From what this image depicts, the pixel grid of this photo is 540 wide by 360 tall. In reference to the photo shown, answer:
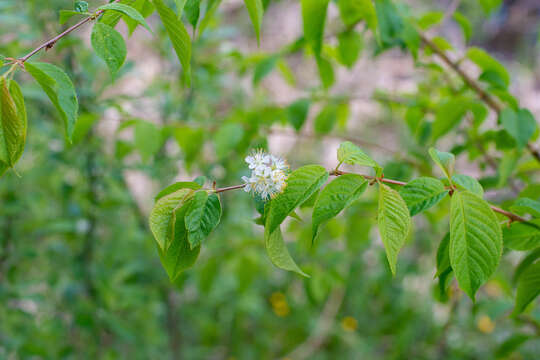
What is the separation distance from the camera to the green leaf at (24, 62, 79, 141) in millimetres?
470

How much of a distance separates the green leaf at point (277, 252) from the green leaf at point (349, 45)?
2.10 feet

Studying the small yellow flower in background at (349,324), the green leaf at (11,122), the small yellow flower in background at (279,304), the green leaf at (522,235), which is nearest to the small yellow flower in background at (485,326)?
the small yellow flower in background at (349,324)

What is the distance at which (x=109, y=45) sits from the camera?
0.52 m

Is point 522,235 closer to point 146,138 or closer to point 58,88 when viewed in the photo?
point 58,88

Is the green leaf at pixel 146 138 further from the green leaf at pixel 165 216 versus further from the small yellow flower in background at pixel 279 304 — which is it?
the small yellow flower in background at pixel 279 304

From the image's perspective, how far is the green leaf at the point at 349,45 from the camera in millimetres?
1038

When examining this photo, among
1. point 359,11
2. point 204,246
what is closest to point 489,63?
point 359,11

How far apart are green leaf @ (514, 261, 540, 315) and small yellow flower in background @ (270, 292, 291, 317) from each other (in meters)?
1.67

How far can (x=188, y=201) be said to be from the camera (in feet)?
1.69

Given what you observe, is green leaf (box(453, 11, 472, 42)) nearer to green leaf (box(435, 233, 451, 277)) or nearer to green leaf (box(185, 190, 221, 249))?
green leaf (box(435, 233, 451, 277))

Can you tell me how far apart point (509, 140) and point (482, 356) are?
1.27 m

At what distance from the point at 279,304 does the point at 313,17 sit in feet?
5.64

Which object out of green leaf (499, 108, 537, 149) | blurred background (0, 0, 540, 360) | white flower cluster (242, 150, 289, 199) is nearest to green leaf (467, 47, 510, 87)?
green leaf (499, 108, 537, 149)

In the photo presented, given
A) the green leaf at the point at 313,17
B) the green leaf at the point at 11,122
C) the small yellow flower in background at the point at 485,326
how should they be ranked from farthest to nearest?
the small yellow flower in background at the point at 485,326 → the green leaf at the point at 313,17 → the green leaf at the point at 11,122
